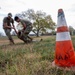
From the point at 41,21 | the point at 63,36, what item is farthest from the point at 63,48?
the point at 41,21

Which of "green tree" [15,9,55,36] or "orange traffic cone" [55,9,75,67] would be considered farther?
"green tree" [15,9,55,36]

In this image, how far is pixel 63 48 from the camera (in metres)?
4.96

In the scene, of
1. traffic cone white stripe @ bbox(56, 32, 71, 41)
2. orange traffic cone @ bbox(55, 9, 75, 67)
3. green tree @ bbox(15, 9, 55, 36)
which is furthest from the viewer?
green tree @ bbox(15, 9, 55, 36)

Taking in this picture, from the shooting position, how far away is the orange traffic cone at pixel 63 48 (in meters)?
4.88

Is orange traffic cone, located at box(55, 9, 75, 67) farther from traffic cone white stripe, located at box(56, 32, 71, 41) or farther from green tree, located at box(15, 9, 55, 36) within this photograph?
green tree, located at box(15, 9, 55, 36)

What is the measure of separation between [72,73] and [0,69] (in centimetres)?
145

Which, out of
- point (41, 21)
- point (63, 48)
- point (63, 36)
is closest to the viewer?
point (63, 48)

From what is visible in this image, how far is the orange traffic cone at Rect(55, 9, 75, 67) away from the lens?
488 centimetres

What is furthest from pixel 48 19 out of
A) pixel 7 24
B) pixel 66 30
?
→ pixel 66 30

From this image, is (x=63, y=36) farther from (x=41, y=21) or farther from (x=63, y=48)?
(x=41, y=21)

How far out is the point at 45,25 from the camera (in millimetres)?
81500

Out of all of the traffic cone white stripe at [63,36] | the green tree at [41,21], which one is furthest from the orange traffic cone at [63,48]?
the green tree at [41,21]

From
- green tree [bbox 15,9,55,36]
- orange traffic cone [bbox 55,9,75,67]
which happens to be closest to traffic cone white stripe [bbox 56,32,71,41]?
orange traffic cone [bbox 55,9,75,67]

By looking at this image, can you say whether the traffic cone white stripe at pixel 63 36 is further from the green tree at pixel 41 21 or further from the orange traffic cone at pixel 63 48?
the green tree at pixel 41 21
